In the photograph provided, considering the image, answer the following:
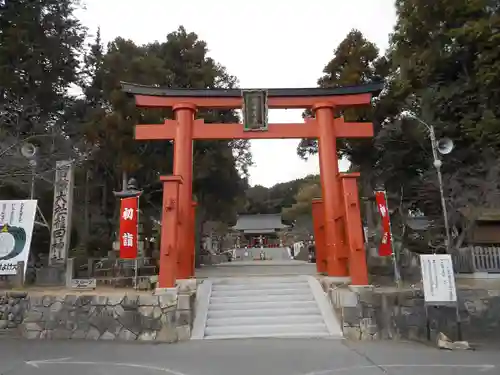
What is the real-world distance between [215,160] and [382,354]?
16302 mm

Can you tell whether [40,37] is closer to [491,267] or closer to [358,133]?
[358,133]

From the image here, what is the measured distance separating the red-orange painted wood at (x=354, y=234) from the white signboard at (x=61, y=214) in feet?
29.4

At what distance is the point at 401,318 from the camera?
322 inches

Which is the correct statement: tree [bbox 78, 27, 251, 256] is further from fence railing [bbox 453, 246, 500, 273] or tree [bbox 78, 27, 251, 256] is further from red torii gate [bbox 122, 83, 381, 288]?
fence railing [bbox 453, 246, 500, 273]

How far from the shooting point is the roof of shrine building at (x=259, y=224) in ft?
165

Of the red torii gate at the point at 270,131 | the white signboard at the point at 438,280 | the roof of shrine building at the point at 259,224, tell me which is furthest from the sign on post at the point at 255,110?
the roof of shrine building at the point at 259,224

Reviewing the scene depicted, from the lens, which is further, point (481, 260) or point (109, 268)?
point (109, 268)

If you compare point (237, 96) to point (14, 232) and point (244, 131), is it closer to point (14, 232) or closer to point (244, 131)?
point (244, 131)

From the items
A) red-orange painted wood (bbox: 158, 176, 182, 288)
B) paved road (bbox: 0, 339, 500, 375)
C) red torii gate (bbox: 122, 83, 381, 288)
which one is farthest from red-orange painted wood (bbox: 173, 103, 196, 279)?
paved road (bbox: 0, 339, 500, 375)

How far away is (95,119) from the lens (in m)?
20.0

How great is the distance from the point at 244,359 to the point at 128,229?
5340 millimetres

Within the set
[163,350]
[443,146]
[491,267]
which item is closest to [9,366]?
[163,350]

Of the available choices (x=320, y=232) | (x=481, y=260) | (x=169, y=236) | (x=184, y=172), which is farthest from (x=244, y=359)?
(x=481, y=260)

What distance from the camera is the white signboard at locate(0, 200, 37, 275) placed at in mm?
9781
